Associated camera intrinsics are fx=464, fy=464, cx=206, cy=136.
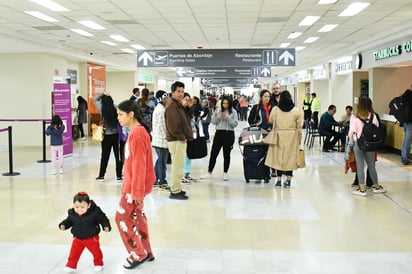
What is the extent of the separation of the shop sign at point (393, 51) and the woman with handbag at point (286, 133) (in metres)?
5.12

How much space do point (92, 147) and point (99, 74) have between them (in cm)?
589

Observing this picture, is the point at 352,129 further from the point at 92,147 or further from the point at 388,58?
the point at 92,147

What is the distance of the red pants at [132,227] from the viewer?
395 cm

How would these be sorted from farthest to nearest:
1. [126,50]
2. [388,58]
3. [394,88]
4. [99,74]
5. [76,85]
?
[99,74], [76,85], [126,50], [394,88], [388,58]

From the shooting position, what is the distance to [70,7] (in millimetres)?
8945

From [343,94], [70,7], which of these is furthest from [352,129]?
[343,94]

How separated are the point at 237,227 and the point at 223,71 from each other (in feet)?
59.5

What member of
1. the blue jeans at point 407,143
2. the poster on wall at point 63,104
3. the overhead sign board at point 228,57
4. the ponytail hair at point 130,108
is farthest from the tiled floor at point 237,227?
the overhead sign board at point 228,57

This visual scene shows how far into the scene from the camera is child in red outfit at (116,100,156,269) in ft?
12.7

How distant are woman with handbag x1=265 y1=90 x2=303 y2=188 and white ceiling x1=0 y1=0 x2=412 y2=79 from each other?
2302 mm

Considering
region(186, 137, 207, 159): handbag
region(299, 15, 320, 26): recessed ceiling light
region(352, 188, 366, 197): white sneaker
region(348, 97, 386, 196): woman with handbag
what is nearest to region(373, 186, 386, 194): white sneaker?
region(348, 97, 386, 196): woman with handbag

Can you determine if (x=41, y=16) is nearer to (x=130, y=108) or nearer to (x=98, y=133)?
(x=98, y=133)

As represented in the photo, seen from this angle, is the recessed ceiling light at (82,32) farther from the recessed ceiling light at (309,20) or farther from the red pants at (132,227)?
the red pants at (132,227)

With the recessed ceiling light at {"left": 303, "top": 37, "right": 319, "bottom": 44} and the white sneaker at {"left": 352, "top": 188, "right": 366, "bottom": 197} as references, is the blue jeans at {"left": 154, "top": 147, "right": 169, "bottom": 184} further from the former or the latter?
the recessed ceiling light at {"left": 303, "top": 37, "right": 319, "bottom": 44}
